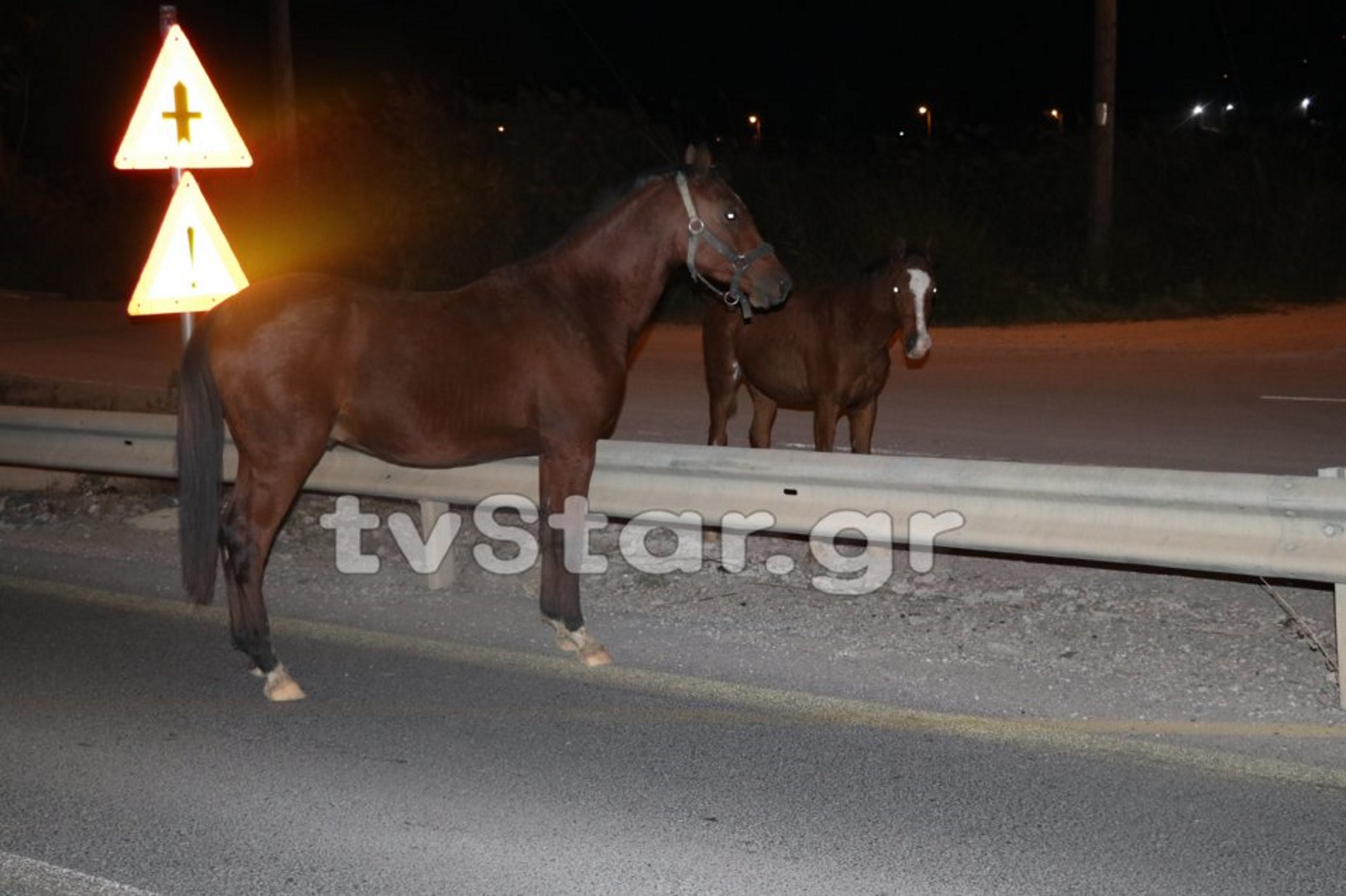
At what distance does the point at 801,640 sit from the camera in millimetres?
6844

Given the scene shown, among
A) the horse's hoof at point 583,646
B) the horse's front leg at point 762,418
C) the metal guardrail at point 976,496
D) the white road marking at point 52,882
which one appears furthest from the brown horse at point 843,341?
the white road marking at point 52,882

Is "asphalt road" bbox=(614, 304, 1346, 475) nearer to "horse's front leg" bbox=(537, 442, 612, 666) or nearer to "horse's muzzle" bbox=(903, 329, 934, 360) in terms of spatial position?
"horse's muzzle" bbox=(903, 329, 934, 360)

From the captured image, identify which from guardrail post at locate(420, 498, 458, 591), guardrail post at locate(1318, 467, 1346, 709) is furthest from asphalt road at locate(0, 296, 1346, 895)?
guardrail post at locate(420, 498, 458, 591)

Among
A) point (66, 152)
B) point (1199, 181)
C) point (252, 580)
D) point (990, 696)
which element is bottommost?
point (990, 696)

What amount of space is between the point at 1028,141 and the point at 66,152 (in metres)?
28.5

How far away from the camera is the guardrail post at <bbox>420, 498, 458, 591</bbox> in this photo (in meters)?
8.02

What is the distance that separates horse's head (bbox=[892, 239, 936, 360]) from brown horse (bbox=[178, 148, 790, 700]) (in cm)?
199

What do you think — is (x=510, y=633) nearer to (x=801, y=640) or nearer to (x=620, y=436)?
(x=801, y=640)

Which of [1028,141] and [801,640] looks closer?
[801,640]

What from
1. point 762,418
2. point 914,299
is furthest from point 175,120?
point 914,299

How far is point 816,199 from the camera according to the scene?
1081 inches

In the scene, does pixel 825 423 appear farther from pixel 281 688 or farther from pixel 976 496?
pixel 281 688

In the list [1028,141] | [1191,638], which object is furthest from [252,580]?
[1028,141]

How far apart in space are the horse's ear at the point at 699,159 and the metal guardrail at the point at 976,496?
1.26 metres
